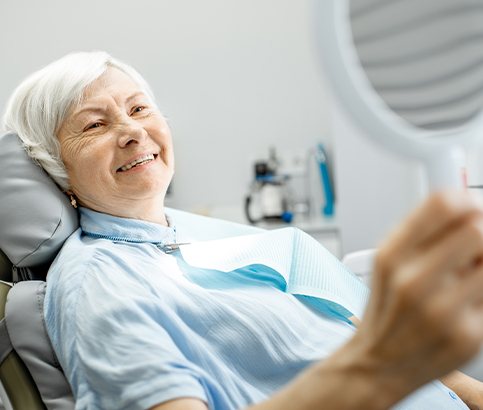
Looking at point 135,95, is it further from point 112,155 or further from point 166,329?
point 166,329

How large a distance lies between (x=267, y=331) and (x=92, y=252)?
318mm

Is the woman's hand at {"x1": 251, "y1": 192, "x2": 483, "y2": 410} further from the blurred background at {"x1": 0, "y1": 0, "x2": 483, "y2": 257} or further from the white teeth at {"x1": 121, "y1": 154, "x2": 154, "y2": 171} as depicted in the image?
the blurred background at {"x1": 0, "y1": 0, "x2": 483, "y2": 257}

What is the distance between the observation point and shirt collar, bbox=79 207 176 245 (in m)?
1.25

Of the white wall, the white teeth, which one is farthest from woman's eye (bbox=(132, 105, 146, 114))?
the white wall

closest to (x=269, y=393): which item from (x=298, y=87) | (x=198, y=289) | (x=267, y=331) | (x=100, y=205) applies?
(x=267, y=331)

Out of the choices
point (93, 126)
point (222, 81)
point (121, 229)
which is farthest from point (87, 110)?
point (222, 81)

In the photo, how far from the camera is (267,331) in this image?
1.08 meters

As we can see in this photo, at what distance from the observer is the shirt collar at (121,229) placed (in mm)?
1255

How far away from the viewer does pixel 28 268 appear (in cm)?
130

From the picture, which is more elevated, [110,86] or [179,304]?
[110,86]

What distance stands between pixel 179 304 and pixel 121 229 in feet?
0.85

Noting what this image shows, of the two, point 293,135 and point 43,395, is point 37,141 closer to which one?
point 43,395

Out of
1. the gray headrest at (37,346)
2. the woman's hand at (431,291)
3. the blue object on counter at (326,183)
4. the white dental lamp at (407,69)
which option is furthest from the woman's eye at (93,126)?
the blue object on counter at (326,183)

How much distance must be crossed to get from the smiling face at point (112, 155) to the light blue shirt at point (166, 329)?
0.06 metres
